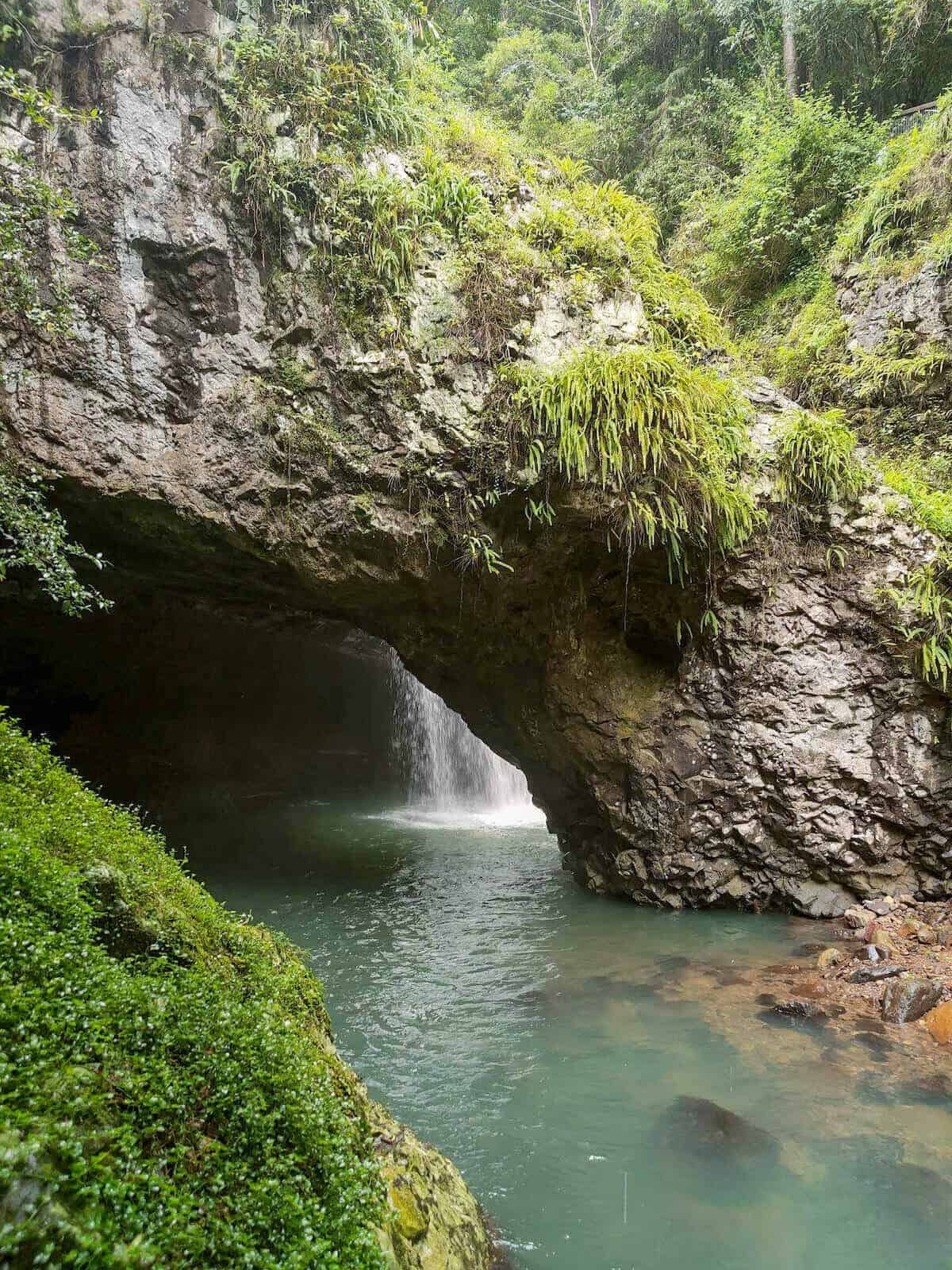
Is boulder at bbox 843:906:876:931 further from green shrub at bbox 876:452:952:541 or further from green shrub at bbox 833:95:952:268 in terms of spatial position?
green shrub at bbox 833:95:952:268

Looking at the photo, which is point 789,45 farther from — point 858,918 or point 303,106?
point 858,918

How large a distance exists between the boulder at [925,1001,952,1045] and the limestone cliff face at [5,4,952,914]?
90.6 inches

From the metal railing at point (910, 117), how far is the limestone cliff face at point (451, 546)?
782cm

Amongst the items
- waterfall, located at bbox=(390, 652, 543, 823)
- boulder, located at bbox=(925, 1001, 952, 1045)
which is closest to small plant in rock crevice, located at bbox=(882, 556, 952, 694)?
boulder, located at bbox=(925, 1001, 952, 1045)

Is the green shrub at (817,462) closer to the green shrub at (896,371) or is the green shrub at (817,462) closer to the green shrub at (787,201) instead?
the green shrub at (896,371)

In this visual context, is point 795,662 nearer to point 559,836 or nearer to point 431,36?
point 559,836

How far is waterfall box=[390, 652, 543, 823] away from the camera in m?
16.8

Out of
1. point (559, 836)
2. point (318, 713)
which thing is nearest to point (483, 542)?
point (559, 836)

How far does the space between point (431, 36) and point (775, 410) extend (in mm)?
6257

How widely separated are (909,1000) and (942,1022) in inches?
9.4

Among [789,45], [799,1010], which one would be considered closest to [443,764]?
[799,1010]

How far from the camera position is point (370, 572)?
7.34 m

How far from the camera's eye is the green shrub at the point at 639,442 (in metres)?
6.66

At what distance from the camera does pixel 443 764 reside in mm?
17781
